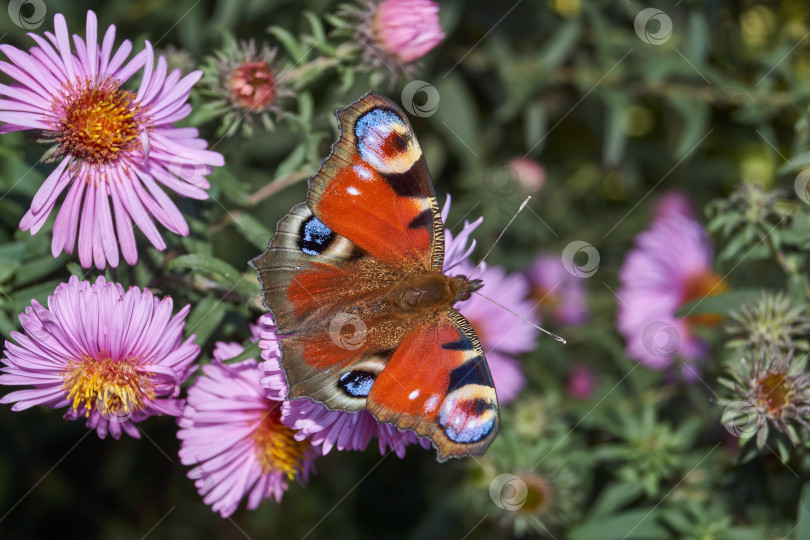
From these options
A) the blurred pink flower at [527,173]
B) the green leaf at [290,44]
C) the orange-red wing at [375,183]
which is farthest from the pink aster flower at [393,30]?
the blurred pink flower at [527,173]

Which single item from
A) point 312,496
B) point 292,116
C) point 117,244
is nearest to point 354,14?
point 292,116

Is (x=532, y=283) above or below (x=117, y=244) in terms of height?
above

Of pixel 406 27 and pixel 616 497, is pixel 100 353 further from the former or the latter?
pixel 616 497

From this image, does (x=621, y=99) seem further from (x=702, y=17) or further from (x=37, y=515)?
(x=37, y=515)

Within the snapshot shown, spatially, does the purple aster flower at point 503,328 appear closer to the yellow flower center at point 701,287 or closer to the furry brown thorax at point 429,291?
the yellow flower center at point 701,287

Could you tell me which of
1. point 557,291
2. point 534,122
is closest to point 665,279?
point 557,291

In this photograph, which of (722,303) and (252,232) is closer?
(252,232)

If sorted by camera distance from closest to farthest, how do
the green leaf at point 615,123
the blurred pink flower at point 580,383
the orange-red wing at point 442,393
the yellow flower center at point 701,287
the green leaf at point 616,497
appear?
the orange-red wing at point 442,393
the green leaf at point 616,497
the green leaf at point 615,123
the yellow flower center at point 701,287
the blurred pink flower at point 580,383
